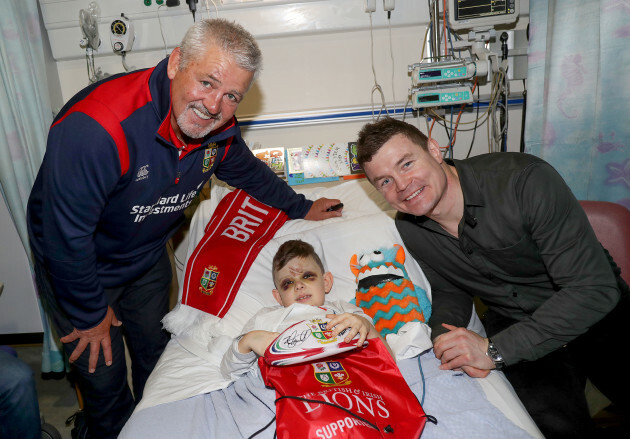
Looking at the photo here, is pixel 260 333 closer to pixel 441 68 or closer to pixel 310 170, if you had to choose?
pixel 310 170

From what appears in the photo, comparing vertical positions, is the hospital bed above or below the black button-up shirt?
below

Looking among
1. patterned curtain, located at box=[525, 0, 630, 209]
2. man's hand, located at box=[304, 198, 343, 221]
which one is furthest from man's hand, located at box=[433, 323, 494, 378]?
patterned curtain, located at box=[525, 0, 630, 209]

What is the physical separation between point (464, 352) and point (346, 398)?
46cm

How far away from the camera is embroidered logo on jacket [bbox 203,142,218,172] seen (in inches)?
76.3

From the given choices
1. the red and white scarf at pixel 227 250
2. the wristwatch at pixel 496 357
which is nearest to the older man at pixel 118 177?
the red and white scarf at pixel 227 250

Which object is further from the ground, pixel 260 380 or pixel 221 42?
pixel 221 42

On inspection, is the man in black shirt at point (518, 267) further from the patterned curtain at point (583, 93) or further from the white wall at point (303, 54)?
the white wall at point (303, 54)

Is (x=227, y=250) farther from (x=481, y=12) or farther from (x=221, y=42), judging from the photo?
(x=481, y=12)

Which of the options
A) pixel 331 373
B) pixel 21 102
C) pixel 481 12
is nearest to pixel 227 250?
pixel 331 373

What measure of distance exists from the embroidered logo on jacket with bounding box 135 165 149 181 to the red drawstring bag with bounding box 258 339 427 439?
770 mm

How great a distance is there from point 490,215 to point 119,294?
160cm

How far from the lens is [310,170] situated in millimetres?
2855

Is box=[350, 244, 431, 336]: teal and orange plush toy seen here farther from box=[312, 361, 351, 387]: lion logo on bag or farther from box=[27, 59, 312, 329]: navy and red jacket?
box=[27, 59, 312, 329]: navy and red jacket

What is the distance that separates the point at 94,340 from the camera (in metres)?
1.78
